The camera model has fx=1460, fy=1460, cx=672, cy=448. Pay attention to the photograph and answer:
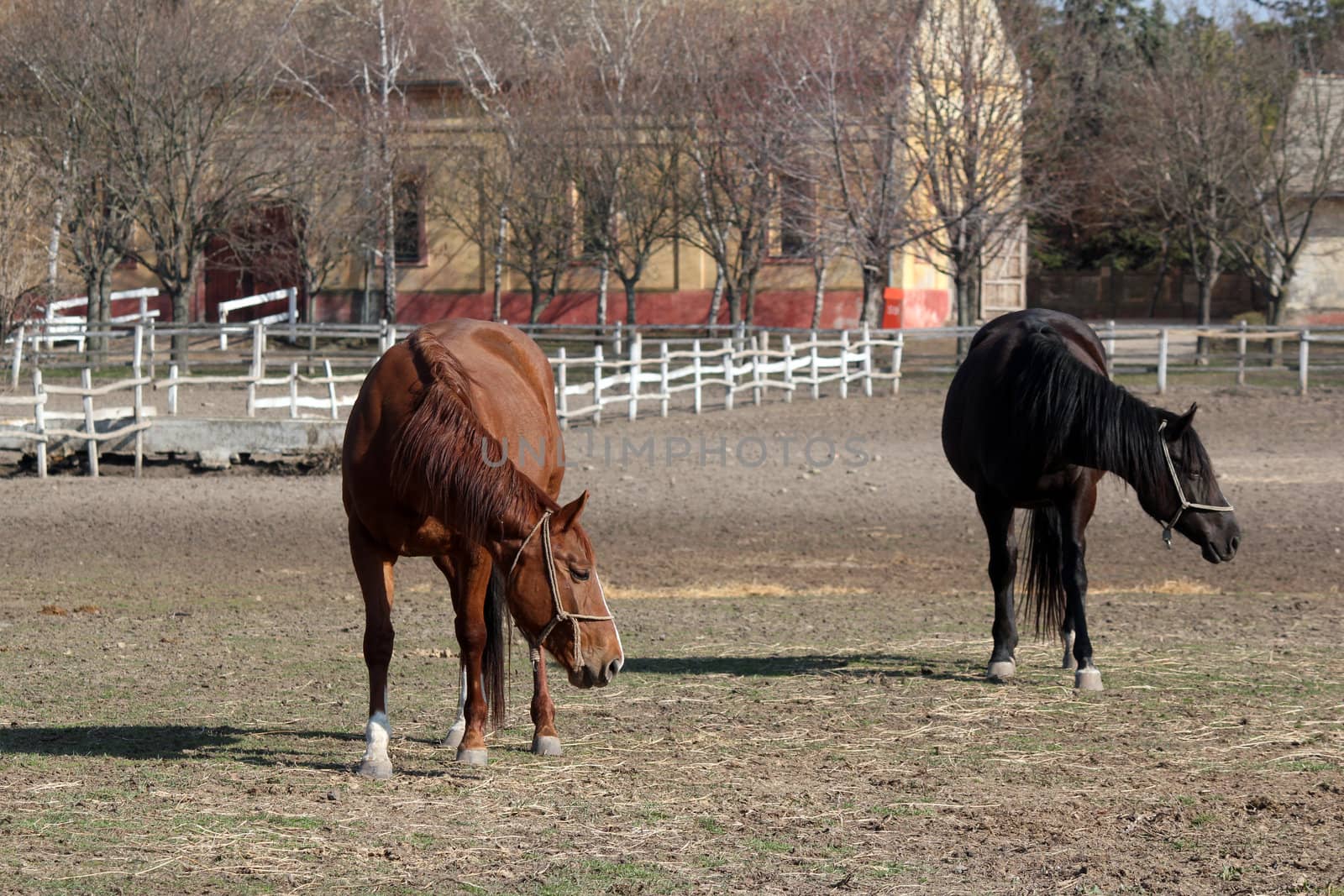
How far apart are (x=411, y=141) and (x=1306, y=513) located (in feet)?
73.0

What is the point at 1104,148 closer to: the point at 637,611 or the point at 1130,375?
the point at 1130,375

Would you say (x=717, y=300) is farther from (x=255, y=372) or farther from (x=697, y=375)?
(x=255, y=372)

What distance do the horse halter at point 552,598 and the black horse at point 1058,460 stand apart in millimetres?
2794

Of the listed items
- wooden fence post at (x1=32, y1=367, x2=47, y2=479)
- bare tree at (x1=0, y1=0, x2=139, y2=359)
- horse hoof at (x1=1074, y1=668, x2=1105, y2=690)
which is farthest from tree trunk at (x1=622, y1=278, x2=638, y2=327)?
horse hoof at (x1=1074, y1=668, x2=1105, y2=690)

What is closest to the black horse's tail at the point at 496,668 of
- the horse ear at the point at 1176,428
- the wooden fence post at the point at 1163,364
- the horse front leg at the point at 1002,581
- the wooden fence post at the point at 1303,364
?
the horse front leg at the point at 1002,581

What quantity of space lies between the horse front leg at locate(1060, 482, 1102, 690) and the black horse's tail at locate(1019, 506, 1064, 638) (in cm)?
10

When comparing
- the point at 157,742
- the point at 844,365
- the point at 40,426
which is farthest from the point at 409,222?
the point at 157,742

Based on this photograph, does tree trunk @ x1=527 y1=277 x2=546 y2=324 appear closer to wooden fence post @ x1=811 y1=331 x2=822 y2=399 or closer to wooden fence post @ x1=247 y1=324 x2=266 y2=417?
wooden fence post @ x1=811 y1=331 x2=822 y2=399

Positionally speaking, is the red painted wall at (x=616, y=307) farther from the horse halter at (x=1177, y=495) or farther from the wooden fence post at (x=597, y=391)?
the horse halter at (x=1177, y=495)

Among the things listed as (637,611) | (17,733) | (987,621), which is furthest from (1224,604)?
(17,733)

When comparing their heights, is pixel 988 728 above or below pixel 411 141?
below

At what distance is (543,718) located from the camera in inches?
220

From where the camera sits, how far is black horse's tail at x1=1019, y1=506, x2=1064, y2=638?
7.34 metres

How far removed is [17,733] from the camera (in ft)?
19.0
